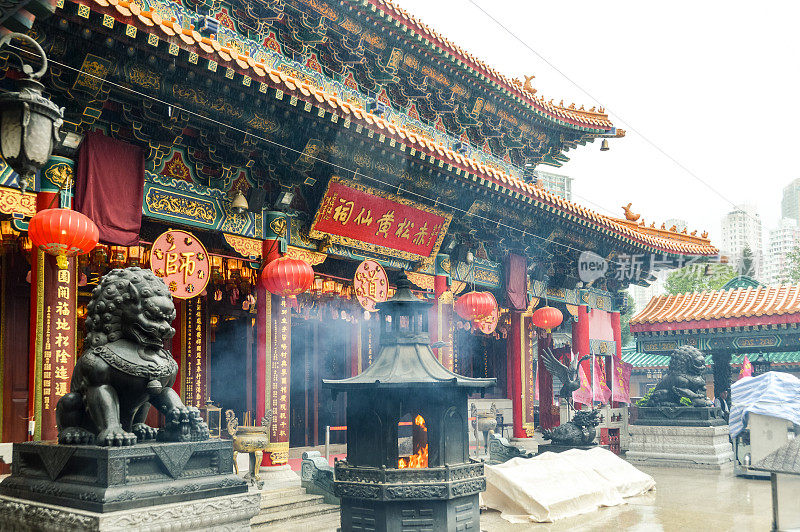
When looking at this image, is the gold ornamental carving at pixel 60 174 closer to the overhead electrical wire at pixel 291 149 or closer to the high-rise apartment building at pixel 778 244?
the overhead electrical wire at pixel 291 149

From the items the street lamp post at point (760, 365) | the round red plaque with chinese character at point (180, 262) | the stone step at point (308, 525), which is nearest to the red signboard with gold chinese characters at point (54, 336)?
the round red plaque with chinese character at point (180, 262)

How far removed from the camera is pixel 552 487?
795 centimetres

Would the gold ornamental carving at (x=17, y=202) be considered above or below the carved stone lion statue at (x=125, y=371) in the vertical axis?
above

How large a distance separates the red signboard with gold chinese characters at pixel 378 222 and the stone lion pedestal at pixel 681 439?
199 inches

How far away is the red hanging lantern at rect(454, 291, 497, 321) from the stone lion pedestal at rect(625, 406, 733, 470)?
12.0 ft

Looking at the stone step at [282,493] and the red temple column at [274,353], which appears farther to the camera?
the red temple column at [274,353]

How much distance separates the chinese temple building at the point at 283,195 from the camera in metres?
6.82

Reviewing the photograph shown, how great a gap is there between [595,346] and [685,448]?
4.75m

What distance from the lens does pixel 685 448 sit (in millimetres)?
12422

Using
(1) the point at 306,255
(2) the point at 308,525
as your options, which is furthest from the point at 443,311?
(2) the point at 308,525

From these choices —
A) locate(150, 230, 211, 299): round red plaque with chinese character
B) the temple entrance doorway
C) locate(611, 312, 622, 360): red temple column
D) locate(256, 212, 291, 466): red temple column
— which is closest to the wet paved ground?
locate(256, 212, 291, 466): red temple column

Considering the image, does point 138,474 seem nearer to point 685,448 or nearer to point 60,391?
point 60,391

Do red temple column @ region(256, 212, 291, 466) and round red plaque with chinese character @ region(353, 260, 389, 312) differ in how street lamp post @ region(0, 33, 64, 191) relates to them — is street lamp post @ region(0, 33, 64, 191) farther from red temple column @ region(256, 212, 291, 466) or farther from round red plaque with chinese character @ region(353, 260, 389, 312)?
round red plaque with chinese character @ region(353, 260, 389, 312)

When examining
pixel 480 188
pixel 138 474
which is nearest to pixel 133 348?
pixel 138 474
